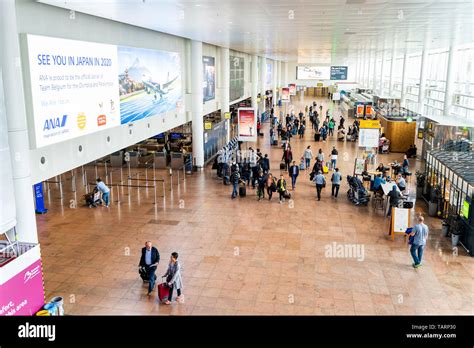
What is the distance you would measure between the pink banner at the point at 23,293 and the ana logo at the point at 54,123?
3.88m

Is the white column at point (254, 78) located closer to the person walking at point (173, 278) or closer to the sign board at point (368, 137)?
the sign board at point (368, 137)

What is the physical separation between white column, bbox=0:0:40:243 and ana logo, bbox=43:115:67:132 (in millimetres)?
2045

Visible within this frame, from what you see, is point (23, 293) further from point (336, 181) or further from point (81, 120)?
point (336, 181)

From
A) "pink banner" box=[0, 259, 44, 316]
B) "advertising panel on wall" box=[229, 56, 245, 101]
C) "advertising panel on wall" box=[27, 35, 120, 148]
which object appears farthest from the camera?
"advertising panel on wall" box=[229, 56, 245, 101]

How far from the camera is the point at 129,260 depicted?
37.1 feet

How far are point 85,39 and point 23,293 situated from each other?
7344 mm

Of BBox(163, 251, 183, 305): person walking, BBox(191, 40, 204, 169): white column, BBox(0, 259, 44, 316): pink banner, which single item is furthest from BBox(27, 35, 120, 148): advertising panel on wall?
BBox(191, 40, 204, 169): white column

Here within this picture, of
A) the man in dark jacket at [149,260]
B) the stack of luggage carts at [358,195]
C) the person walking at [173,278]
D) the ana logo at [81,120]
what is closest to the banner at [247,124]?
the stack of luggage carts at [358,195]

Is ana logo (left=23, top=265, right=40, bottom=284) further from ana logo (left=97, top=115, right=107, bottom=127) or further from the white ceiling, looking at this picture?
ana logo (left=97, top=115, right=107, bottom=127)

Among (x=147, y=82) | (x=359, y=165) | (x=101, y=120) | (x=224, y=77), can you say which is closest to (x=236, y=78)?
(x=224, y=77)

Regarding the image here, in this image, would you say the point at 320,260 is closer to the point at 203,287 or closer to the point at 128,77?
the point at 203,287

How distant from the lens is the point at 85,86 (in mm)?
11578

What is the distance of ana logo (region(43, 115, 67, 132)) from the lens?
32.7ft
